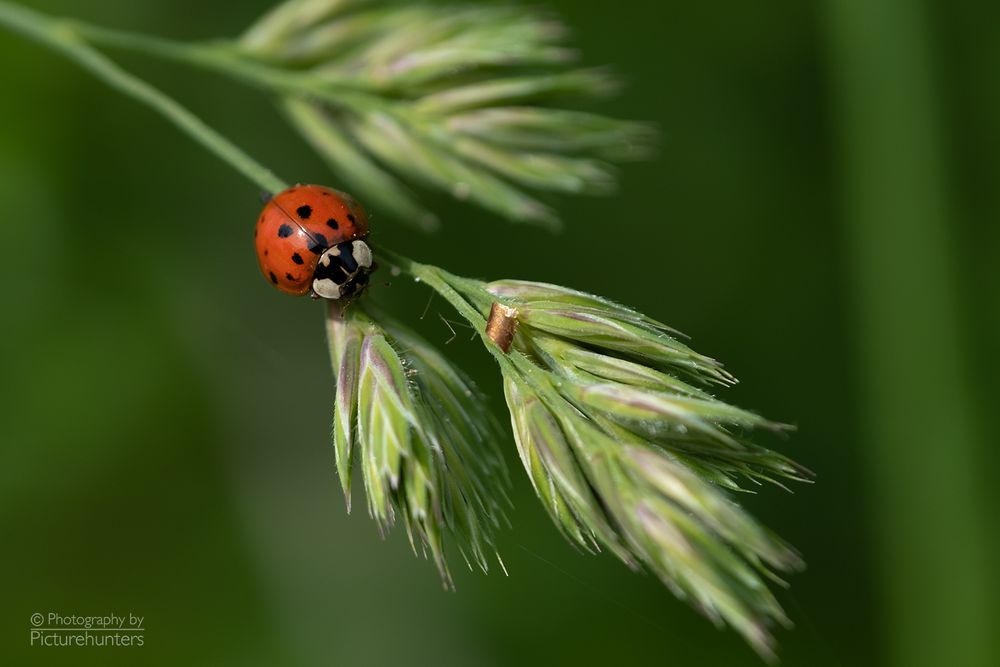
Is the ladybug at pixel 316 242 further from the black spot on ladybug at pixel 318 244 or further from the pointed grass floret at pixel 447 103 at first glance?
the pointed grass floret at pixel 447 103

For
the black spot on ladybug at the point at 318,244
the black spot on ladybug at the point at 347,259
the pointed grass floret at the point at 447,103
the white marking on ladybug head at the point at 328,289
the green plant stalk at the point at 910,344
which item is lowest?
the green plant stalk at the point at 910,344

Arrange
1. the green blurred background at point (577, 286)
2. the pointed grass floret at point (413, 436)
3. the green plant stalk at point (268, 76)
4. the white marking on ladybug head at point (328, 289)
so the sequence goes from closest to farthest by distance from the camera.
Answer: the pointed grass floret at point (413, 436), the white marking on ladybug head at point (328, 289), the green plant stalk at point (268, 76), the green blurred background at point (577, 286)

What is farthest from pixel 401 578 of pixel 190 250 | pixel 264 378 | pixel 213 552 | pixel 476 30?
pixel 476 30

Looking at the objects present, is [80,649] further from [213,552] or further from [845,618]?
[845,618]

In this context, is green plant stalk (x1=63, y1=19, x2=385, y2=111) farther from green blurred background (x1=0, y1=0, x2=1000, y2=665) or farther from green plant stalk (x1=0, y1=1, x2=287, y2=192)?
green blurred background (x1=0, y1=0, x2=1000, y2=665)

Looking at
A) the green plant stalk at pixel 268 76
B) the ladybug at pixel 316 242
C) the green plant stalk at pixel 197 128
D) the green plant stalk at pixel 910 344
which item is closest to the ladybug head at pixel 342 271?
the ladybug at pixel 316 242

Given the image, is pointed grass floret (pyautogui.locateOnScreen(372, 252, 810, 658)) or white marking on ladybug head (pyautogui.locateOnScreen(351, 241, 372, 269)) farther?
white marking on ladybug head (pyautogui.locateOnScreen(351, 241, 372, 269))

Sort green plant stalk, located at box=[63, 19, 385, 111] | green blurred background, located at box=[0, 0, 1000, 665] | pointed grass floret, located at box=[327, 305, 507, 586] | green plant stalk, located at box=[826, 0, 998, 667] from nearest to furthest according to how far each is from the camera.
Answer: pointed grass floret, located at box=[327, 305, 507, 586] < green plant stalk, located at box=[63, 19, 385, 111] < green plant stalk, located at box=[826, 0, 998, 667] < green blurred background, located at box=[0, 0, 1000, 665]

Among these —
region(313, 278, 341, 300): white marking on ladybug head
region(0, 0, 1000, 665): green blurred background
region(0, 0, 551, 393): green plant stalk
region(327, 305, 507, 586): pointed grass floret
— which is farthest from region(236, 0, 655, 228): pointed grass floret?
region(0, 0, 1000, 665): green blurred background
